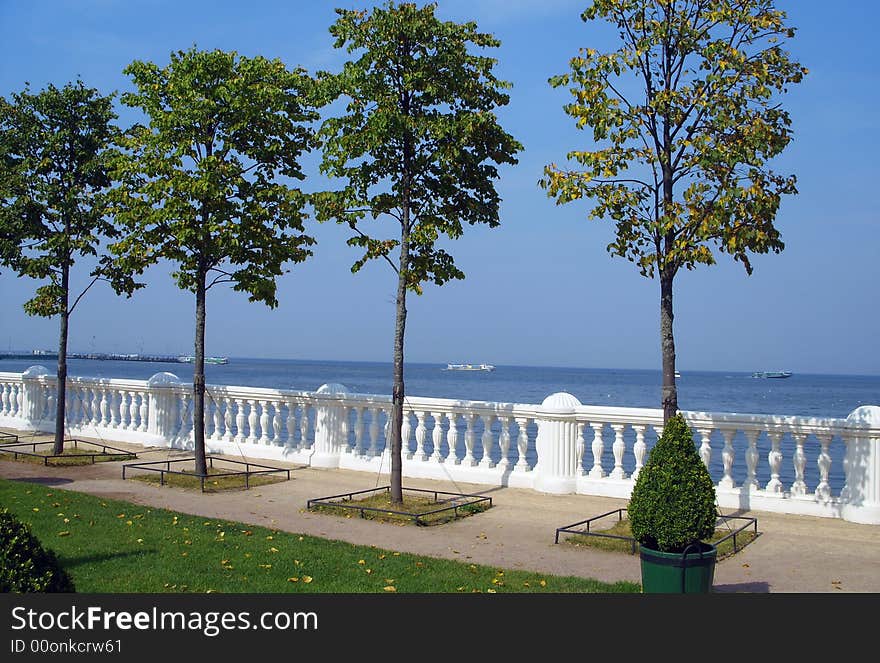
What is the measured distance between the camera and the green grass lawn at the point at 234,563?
688 cm

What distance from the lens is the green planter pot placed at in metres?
6.23

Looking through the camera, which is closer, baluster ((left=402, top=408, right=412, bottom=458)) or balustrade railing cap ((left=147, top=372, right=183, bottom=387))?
baluster ((left=402, top=408, right=412, bottom=458))

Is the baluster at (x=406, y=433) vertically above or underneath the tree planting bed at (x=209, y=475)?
above

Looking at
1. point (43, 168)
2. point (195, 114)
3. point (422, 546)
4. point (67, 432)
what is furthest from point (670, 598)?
point (67, 432)

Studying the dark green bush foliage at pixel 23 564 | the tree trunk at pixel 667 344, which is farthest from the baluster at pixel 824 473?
the dark green bush foliage at pixel 23 564

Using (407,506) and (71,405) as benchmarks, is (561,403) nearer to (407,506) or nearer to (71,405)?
(407,506)

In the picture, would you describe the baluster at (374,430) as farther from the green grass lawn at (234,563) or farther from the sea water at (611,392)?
the sea water at (611,392)

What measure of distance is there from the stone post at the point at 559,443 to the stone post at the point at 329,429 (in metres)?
3.65

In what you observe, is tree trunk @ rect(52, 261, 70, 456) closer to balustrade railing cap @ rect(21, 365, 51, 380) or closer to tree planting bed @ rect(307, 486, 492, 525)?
balustrade railing cap @ rect(21, 365, 51, 380)

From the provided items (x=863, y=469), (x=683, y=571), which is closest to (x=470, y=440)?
(x=863, y=469)

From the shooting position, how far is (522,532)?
376 inches

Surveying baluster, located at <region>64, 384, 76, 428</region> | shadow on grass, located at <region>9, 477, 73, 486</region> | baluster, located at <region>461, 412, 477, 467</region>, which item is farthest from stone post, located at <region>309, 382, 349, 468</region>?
baluster, located at <region>64, 384, 76, 428</region>

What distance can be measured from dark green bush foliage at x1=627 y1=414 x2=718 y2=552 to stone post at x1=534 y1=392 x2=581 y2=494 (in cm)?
509

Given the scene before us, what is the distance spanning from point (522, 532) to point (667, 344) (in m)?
2.59
